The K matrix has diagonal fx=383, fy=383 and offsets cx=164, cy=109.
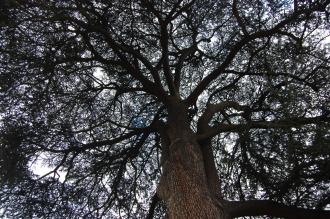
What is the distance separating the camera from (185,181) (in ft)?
12.5

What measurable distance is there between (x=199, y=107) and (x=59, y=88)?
2629 millimetres

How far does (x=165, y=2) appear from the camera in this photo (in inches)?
205

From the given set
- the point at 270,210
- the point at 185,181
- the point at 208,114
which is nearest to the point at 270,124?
the point at 270,210

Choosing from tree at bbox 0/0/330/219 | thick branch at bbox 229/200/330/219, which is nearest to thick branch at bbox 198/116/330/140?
tree at bbox 0/0/330/219

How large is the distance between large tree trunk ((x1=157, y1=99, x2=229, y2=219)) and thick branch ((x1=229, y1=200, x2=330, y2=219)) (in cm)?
19

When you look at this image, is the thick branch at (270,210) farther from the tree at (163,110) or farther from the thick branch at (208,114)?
the thick branch at (208,114)

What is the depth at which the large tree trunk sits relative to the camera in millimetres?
3529

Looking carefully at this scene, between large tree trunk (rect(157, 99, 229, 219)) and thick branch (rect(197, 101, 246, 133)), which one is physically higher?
thick branch (rect(197, 101, 246, 133))

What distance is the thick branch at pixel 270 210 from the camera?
368cm

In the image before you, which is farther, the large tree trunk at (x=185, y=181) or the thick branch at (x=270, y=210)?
the thick branch at (x=270, y=210)

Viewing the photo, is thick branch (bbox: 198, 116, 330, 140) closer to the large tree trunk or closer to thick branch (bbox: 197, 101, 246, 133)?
thick branch (bbox: 197, 101, 246, 133)

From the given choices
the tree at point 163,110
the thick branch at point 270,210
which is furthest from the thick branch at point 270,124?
the thick branch at point 270,210

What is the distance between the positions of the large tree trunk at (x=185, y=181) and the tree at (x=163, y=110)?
0.5 inches

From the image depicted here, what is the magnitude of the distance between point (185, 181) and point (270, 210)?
87 cm
